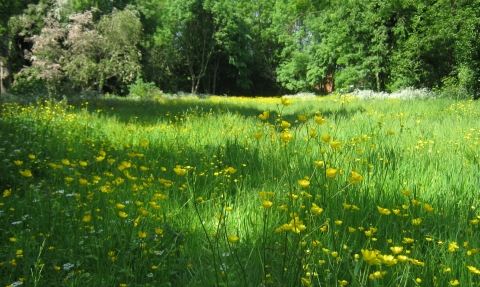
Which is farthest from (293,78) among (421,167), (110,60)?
(421,167)

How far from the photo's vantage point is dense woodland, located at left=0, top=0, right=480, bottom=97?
559 inches

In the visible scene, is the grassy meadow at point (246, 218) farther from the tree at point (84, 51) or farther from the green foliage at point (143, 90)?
the green foliage at point (143, 90)

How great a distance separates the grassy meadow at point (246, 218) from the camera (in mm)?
1473

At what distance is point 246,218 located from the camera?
88.6 inches

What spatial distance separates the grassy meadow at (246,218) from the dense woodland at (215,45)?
32.5ft

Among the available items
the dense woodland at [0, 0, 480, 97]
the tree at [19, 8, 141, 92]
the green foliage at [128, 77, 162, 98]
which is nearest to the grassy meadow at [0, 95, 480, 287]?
the dense woodland at [0, 0, 480, 97]

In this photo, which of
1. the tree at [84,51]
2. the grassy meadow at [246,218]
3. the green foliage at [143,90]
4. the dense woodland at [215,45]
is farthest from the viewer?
the green foliage at [143,90]

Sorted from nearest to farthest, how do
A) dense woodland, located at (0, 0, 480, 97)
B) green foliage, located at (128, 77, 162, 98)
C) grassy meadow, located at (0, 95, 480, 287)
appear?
grassy meadow, located at (0, 95, 480, 287)
dense woodland, located at (0, 0, 480, 97)
green foliage, located at (128, 77, 162, 98)

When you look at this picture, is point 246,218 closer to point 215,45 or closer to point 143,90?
point 143,90

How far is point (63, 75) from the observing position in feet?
47.3

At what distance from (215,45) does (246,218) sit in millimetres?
26057

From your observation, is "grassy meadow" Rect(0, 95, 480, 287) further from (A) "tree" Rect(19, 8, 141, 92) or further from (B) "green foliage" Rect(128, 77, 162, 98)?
(B) "green foliage" Rect(128, 77, 162, 98)

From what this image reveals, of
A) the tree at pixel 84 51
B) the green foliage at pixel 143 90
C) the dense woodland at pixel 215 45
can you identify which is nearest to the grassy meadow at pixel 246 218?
the dense woodland at pixel 215 45

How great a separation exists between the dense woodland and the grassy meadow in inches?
390
